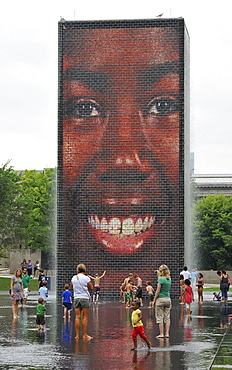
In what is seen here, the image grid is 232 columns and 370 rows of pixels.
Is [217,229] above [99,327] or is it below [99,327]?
above

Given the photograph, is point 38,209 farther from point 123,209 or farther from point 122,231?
point 123,209

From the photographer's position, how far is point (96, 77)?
124ft

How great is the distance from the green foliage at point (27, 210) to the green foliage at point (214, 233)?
1521 centimetres

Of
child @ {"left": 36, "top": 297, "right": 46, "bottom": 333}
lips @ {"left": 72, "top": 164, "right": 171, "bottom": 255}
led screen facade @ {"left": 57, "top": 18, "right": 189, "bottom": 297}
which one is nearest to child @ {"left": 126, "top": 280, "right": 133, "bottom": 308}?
led screen facade @ {"left": 57, "top": 18, "right": 189, "bottom": 297}

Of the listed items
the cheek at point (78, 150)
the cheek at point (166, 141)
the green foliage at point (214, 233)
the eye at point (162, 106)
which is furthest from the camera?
the green foliage at point (214, 233)

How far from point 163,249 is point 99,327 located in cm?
1498

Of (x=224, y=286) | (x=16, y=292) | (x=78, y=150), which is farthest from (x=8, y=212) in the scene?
(x=16, y=292)

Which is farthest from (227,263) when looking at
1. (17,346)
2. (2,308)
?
(17,346)

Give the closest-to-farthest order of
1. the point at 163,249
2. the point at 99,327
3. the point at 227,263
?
the point at 99,327 < the point at 163,249 < the point at 227,263

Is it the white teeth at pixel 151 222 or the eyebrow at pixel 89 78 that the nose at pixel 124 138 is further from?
the white teeth at pixel 151 222

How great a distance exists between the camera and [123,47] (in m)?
37.8

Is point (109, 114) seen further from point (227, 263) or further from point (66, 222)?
point (227, 263)

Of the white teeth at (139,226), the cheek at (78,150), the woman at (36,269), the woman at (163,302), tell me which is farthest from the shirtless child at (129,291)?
the woman at (36,269)

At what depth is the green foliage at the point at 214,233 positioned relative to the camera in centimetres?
7831
